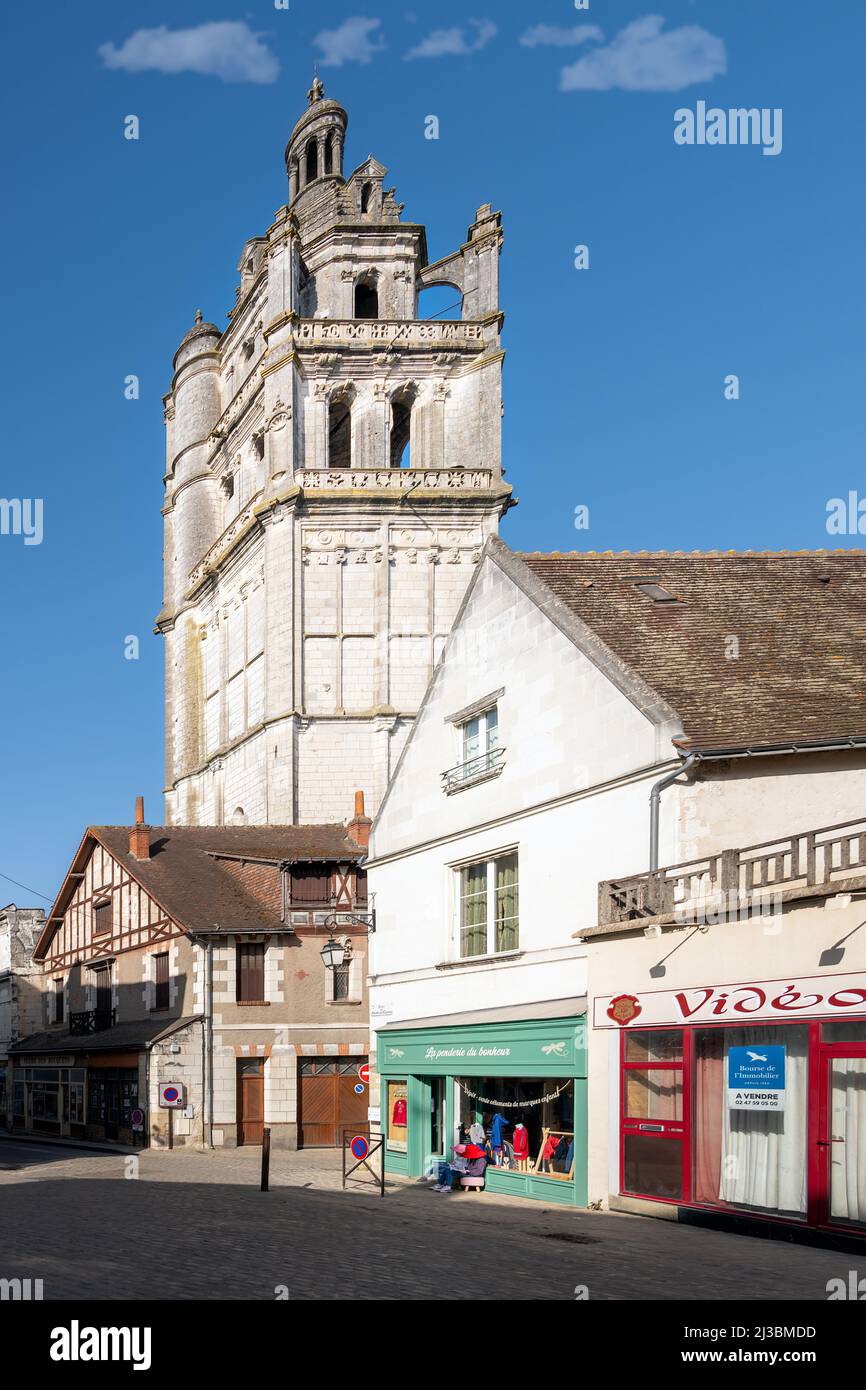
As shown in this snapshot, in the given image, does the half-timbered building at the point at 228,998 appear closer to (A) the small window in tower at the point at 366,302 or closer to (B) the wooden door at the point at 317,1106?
(B) the wooden door at the point at 317,1106

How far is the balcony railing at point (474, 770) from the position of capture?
22578mm

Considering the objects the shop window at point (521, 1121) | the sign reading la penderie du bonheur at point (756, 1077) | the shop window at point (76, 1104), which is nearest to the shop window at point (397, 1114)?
the shop window at point (521, 1121)

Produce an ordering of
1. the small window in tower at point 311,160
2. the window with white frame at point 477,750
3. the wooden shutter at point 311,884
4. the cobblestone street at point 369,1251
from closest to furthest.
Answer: the cobblestone street at point 369,1251, the window with white frame at point 477,750, the wooden shutter at point 311,884, the small window in tower at point 311,160

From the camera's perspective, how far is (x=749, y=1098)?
1540cm

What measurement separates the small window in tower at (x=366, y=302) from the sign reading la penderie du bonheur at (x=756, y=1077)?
48.0 m

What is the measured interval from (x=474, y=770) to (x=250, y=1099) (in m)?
16.2

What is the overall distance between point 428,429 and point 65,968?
75.4ft

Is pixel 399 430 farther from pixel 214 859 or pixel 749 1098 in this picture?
pixel 749 1098

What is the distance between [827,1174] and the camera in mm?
14203

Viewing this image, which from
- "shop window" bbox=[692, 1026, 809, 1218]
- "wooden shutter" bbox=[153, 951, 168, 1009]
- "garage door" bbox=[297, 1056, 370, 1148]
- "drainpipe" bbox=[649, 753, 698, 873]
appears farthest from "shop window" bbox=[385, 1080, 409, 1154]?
"wooden shutter" bbox=[153, 951, 168, 1009]

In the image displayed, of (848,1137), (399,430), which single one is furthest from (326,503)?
(848,1137)
